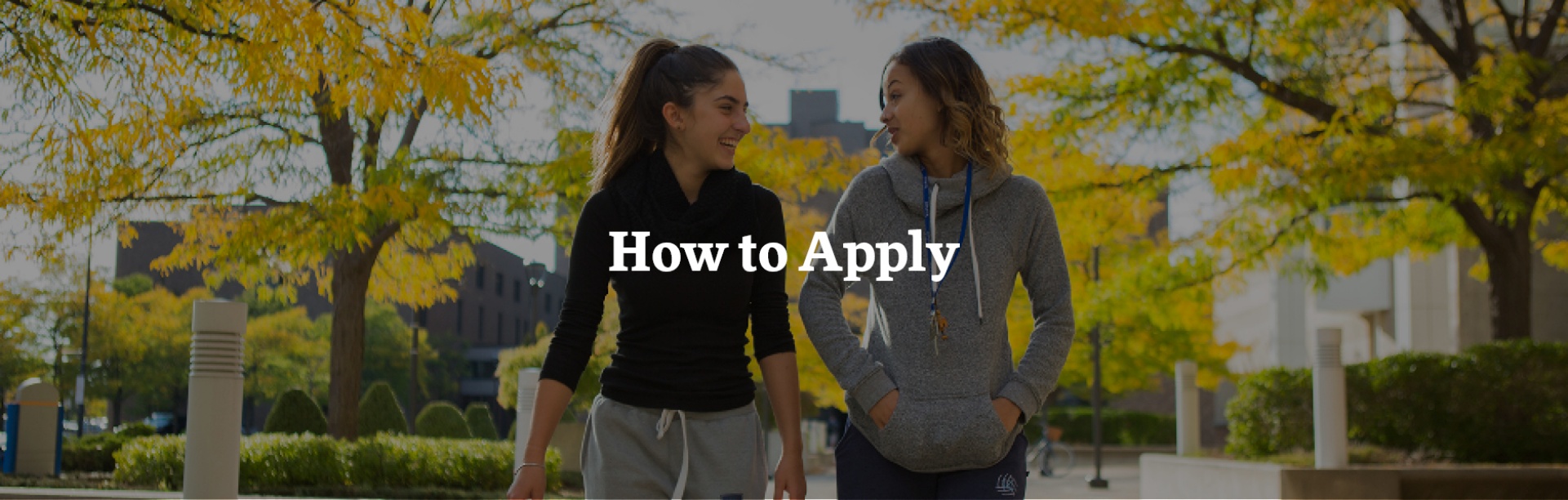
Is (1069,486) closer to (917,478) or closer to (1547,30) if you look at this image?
(1547,30)

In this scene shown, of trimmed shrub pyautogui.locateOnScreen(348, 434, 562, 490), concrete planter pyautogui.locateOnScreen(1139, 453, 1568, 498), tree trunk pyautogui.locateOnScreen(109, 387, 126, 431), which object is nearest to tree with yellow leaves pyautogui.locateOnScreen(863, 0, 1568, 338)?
concrete planter pyautogui.locateOnScreen(1139, 453, 1568, 498)

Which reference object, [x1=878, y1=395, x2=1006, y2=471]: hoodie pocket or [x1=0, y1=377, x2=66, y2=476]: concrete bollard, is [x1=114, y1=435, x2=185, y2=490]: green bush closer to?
[x1=0, y1=377, x2=66, y2=476]: concrete bollard

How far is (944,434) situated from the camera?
9.14 feet

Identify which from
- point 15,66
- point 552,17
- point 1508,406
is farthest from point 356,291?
point 1508,406

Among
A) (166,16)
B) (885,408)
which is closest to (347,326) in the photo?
(166,16)

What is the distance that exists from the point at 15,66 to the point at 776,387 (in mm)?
7033

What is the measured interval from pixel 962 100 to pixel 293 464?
42.0 feet

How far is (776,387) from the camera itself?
112 inches

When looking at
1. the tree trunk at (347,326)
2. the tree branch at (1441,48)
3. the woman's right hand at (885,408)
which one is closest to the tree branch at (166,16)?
the woman's right hand at (885,408)

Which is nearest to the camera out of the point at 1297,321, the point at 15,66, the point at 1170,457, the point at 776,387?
the point at 776,387

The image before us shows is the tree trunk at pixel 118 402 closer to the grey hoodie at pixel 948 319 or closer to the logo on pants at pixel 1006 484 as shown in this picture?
the grey hoodie at pixel 948 319

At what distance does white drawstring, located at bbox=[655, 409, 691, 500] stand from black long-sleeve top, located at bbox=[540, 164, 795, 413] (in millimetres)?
15

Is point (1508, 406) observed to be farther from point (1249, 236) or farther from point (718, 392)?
point (718, 392)

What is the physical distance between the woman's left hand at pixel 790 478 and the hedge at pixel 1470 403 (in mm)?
12852
